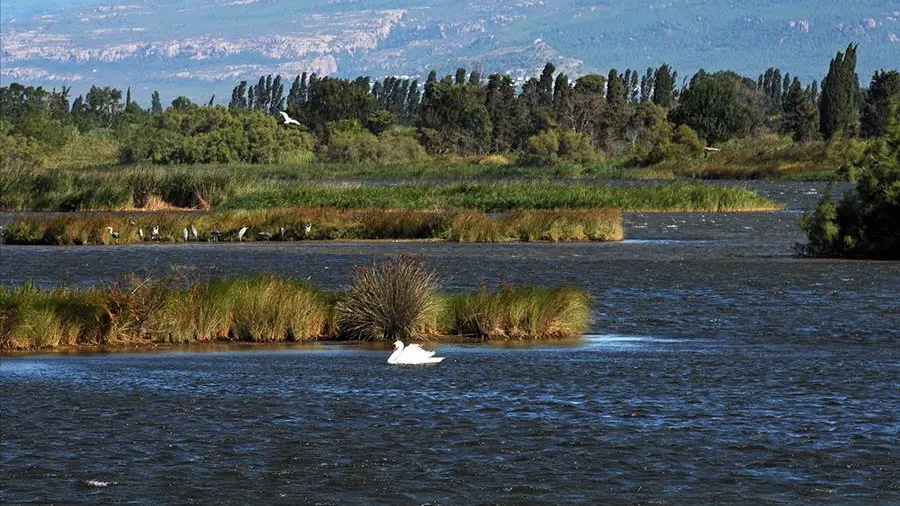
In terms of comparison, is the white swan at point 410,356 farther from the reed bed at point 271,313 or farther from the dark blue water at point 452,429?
the reed bed at point 271,313

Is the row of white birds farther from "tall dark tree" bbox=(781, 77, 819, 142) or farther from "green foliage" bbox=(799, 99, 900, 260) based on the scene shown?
"tall dark tree" bbox=(781, 77, 819, 142)

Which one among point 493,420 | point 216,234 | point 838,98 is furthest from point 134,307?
point 838,98

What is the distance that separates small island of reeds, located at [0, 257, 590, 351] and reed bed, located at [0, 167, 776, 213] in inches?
1891

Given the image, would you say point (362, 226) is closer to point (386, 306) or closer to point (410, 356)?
point (386, 306)

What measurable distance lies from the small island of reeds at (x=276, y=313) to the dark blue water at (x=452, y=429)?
4.39 feet

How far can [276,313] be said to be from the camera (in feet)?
92.0

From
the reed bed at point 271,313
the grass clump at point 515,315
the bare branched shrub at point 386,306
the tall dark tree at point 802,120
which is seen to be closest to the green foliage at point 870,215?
the reed bed at point 271,313

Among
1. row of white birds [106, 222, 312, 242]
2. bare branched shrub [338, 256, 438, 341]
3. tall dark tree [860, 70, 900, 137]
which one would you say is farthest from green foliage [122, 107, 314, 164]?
bare branched shrub [338, 256, 438, 341]

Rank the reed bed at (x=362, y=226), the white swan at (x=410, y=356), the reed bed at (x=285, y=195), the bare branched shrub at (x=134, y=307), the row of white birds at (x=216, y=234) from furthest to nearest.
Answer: the reed bed at (x=285, y=195), the reed bed at (x=362, y=226), the row of white birds at (x=216, y=234), the bare branched shrub at (x=134, y=307), the white swan at (x=410, y=356)

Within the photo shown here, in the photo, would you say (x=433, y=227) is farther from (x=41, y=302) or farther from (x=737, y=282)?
(x=41, y=302)

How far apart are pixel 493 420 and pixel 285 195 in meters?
62.0

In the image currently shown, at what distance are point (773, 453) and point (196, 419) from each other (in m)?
7.24

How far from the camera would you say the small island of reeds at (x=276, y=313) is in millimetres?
26547

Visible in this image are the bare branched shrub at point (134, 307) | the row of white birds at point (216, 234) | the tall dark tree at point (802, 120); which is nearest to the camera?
the bare branched shrub at point (134, 307)
